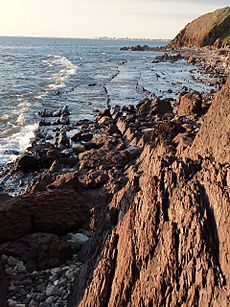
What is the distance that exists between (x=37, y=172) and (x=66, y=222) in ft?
29.3

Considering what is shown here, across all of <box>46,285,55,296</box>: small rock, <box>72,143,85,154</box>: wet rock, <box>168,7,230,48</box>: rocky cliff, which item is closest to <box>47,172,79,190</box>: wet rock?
<box>46,285,55,296</box>: small rock

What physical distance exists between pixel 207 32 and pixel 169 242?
141 meters

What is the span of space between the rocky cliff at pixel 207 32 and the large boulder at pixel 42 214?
110 m

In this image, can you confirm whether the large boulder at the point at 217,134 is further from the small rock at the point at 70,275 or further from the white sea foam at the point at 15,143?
the white sea foam at the point at 15,143

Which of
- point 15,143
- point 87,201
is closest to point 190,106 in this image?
point 15,143

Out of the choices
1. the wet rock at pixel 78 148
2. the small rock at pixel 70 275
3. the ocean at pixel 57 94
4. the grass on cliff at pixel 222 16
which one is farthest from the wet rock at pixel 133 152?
the grass on cliff at pixel 222 16

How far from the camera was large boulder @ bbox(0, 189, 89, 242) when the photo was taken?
10.1 m

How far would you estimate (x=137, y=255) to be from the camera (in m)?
6.92

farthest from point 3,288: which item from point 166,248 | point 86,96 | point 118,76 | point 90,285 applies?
point 118,76

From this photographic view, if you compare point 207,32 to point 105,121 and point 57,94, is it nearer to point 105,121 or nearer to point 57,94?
point 57,94

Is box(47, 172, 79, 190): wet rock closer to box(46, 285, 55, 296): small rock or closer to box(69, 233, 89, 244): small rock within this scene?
box(69, 233, 89, 244): small rock

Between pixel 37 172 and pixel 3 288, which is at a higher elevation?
pixel 3 288

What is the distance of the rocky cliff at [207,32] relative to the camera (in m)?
132

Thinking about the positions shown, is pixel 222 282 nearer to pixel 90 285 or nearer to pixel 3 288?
pixel 90 285
